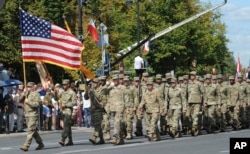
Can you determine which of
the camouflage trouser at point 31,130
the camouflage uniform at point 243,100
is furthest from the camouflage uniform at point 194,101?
the camouflage trouser at point 31,130

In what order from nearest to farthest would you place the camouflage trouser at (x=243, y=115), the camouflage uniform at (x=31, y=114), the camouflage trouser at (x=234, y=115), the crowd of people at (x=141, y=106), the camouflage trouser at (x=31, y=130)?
the camouflage trouser at (x=31, y=130) < the camouflage uniform at (x=31, y=114) < the crowd of people at (x=141, y=106) < the camouflage trouser at (x=234, y=115) < the camouflage trouser at (x=243, y=115)

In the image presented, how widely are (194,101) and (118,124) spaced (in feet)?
15.6

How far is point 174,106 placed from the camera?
2478cm

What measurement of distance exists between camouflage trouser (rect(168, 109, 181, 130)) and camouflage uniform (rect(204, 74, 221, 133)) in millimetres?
2213

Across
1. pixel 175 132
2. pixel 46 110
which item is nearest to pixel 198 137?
pixel 175 132

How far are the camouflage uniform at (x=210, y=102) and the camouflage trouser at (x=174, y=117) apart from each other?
7.26ft

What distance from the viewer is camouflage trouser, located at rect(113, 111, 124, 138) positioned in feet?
71.5

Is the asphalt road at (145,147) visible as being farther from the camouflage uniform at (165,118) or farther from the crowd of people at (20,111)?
the crowd of people at (20,111)

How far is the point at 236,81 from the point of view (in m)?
30.1

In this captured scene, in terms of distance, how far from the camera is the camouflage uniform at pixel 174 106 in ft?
80.0

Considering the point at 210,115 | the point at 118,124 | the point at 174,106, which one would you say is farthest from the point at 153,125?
the point at 210,115

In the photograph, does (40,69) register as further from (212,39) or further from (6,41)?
(212,39)

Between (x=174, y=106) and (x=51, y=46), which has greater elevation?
(x=51, y=46)

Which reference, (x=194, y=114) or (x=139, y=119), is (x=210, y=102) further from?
(x=139, y=119)
